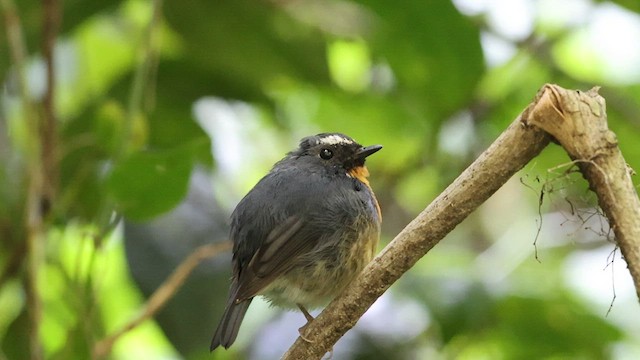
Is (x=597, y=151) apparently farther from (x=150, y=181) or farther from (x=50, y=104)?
(x=50, y=104)

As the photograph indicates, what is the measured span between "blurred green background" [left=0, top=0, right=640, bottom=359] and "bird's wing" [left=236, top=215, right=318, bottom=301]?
0.28m

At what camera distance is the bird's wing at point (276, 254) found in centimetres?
261

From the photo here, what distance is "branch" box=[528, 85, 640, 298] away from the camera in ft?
5.67

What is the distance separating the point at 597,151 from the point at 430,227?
0.37 meters

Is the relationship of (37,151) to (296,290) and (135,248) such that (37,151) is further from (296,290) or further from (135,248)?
(296,290)

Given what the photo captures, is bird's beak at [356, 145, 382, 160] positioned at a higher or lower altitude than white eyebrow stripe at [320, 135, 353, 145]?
lower

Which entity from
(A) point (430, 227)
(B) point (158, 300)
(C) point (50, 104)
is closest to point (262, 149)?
(C) point (50, 104)

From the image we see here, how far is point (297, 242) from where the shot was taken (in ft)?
8.76

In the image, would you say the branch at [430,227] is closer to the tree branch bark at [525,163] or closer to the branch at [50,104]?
the tree branch bark at [525,163]

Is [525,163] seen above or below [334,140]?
below

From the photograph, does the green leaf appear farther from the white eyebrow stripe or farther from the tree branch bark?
the tree branch bark

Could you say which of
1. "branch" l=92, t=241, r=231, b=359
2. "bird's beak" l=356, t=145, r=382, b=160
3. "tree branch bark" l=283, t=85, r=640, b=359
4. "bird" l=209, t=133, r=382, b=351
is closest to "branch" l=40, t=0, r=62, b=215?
"branch" l=92, t=241, r=231, b=359

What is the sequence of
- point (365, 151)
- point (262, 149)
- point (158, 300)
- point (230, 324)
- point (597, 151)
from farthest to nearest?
1. point (262, 149)
2. point (365, 151)
3. point (158, 300)
4. point (230, 324)
5. point (597, 151)

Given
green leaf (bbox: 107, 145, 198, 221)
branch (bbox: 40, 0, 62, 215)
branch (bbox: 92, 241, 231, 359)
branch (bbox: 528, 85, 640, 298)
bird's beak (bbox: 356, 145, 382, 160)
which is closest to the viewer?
branch (bbox: 528, 85, 640, 298)
